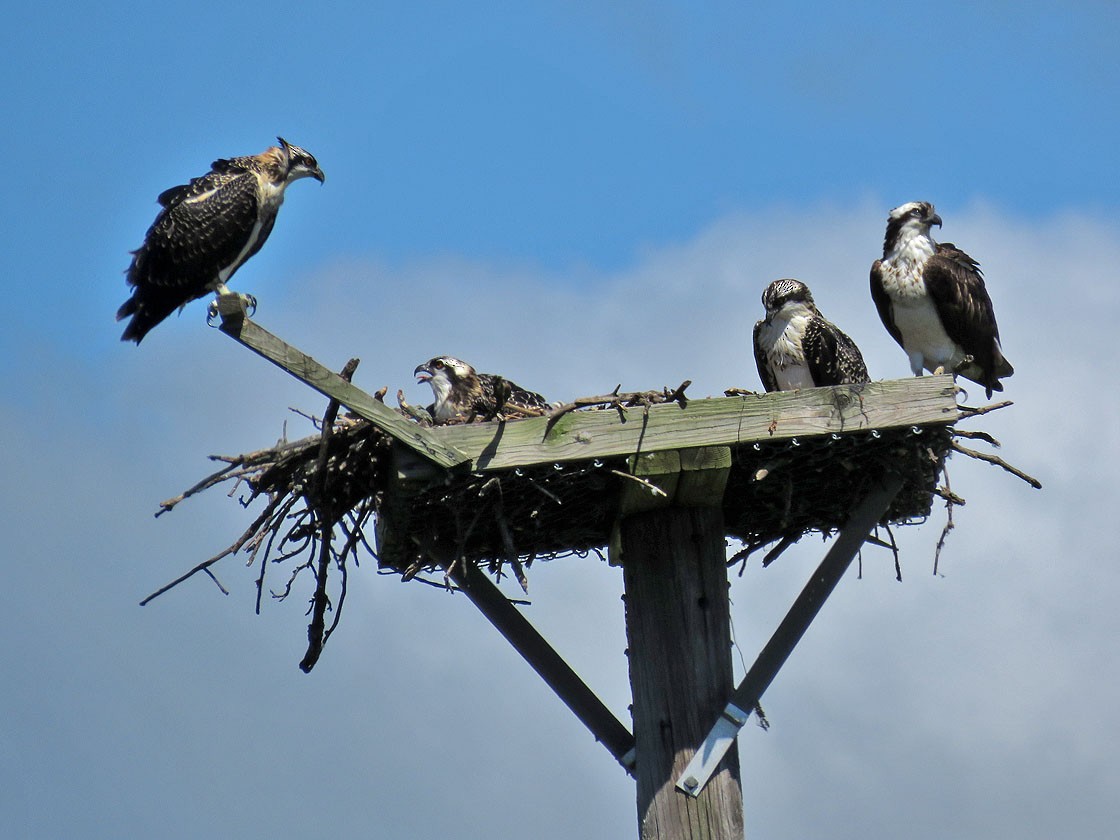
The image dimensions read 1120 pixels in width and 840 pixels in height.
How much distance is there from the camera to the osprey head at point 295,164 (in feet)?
26.3

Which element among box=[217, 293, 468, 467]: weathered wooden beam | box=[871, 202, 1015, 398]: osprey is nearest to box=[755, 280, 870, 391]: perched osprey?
box=[871, 202, 1015, 398]: osprey

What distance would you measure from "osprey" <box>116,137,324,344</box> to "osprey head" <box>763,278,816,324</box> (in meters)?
2.63

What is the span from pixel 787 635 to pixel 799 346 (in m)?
2.68

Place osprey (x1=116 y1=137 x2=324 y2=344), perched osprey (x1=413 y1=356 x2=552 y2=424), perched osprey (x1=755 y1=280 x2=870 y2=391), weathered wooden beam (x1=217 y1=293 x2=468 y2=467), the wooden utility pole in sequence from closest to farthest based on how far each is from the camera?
weathered wooden beam (x1=217 y1=293 x2=468 y2=467), the wooden utility pole, osprey (x1=116 y1=137 x2=324 y2=344), perched osprey (x1=755 y1=280 x2=870 y2=391), perched osprey (x1=413 y1=356 x2=552 y2=424)

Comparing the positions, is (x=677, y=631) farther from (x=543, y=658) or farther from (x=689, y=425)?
(x=689, y=425)

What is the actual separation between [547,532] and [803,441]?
115cm

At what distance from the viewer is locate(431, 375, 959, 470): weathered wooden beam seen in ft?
17.2

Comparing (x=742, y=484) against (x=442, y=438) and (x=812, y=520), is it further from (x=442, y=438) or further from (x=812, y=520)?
(x=442, y=438)

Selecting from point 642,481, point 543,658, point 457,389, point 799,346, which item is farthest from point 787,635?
point 457,389

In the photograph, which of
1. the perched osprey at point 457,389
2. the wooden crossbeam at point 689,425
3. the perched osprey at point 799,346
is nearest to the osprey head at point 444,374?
the perched osprey at point 457,389

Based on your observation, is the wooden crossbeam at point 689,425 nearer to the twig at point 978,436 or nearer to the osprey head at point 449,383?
the twig at point 978,436

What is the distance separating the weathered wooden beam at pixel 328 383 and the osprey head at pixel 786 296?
3.08 meters

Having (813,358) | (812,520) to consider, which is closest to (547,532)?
(812,520)

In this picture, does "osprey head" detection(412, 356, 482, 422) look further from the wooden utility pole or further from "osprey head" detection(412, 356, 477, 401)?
the wooden utility pole
